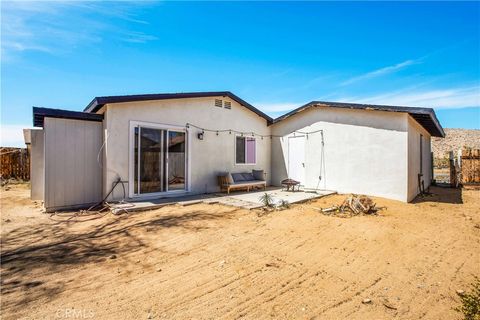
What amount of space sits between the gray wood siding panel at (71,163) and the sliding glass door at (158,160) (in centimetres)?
113

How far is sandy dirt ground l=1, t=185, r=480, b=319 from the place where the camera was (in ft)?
8.87

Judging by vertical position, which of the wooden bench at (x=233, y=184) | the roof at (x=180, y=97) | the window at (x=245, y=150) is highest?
the roof at (x=180, y=97)

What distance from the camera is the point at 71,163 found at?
7.46 metres

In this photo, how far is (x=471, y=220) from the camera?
22.3ft

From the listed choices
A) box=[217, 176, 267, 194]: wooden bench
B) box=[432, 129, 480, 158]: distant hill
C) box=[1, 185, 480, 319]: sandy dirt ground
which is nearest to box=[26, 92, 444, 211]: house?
box=[217, 176, 267, 194]: wooden bench

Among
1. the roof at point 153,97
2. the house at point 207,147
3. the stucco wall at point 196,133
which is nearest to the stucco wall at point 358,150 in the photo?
the house at point 207,147

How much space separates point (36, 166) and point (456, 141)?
49.1m

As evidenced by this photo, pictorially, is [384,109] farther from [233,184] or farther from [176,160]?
[176,160]

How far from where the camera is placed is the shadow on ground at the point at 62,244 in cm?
325

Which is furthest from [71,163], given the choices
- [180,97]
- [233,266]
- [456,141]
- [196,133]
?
[456,141]

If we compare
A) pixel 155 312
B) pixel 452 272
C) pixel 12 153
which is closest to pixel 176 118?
pixel 155 312

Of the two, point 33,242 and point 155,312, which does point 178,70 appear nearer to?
point 33,242

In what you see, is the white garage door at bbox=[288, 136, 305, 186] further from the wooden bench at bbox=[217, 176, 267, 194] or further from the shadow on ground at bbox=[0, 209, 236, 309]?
the shadow on ground at bbox=[0, 209, 236, 309]

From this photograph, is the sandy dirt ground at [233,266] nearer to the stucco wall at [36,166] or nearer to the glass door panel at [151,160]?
the glass door panel at [151,160]
